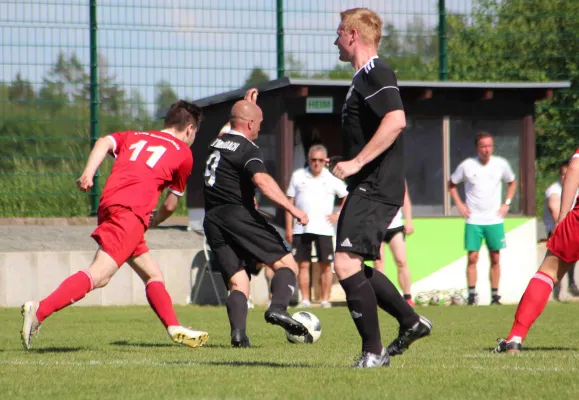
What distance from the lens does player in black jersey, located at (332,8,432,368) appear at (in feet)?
21.3

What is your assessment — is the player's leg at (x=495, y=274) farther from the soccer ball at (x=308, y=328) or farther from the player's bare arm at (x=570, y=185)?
the player's bare arm at (x=570, y=185)

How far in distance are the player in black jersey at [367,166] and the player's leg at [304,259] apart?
28.8ft

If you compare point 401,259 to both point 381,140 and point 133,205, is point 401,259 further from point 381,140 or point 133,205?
point 381,140

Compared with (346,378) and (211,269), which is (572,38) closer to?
(211,269)

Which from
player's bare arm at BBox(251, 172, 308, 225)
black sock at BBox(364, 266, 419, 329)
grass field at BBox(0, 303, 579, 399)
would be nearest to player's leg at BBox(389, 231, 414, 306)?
grass field at BBox(0, 303, 579, 399)

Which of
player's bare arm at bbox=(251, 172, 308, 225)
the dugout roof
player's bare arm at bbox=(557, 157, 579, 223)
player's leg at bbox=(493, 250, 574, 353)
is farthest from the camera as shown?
the dugout roof

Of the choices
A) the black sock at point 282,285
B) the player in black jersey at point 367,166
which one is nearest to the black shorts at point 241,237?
the black sock at point 282,285

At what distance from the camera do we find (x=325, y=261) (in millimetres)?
15500

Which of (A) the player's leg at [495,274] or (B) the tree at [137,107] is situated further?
(A) the player's leg at [495,274]

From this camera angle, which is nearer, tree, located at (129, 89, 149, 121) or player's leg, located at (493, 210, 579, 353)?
player's leg, located at (493, 210, 579, 353)

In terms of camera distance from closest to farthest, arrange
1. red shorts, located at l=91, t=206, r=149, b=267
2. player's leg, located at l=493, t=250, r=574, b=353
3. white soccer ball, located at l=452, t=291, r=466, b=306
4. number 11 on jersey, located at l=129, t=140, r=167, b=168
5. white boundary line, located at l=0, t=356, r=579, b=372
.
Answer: white boundary line, located at l=0, t=356, r=579, b=372, player's leg, located at l=493, t=250, r=574, b=353, red shorts, located at l=91, t=206, r=149, b=267, number 11 on jersey, located at l=129, t=140, r=167, b=168, white soccer ball, located at l=452, t=291, r=466, b=306

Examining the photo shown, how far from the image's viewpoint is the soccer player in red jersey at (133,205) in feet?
26.3

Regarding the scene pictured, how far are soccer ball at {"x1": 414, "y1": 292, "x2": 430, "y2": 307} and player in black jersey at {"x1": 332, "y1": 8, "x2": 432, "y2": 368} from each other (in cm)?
971

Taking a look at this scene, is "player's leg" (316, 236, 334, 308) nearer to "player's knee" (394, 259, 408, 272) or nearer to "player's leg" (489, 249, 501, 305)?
"player's knee" (394, 259, 408, 272)
